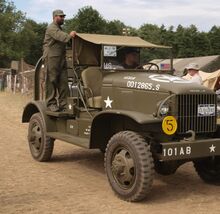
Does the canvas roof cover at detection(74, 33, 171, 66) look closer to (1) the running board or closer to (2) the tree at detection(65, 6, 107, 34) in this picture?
(1) the running board

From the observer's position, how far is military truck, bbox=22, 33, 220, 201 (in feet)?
21.0

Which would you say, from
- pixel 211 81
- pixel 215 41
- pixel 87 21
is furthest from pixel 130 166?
pixel 215 41

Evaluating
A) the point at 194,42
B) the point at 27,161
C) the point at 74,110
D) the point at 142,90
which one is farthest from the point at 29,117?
the point at 194,42

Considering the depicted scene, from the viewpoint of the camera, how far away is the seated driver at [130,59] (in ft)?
26.5

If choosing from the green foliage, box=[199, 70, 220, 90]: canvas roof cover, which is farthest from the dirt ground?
the green foliage

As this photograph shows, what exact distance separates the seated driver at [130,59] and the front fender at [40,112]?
1722 mm

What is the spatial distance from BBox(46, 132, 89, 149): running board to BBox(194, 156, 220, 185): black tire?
1.65 m

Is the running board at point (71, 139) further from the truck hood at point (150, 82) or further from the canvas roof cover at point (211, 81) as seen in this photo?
the canvas roof cover at point (211, 81)

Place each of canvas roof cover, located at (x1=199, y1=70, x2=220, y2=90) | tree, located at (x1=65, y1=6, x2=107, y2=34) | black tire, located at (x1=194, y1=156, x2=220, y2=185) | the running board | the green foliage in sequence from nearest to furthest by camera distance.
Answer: black tire, located at (x1=194, y1=156, x2=220, y2=185) < the running board < canvas roof cover, located at (x1=199, y1=70, x2=220, y2=90) < tree, located at (x1=65, y1=6, x2=107, y2=34) < the green foliage

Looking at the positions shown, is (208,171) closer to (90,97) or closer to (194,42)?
(90,97)

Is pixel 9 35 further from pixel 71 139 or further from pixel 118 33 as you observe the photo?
pixel 71 139

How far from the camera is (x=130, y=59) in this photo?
8.09m

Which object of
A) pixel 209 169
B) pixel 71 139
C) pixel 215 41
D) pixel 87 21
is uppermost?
pixel 87 21

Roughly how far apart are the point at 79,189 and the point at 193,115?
1.81 meters
